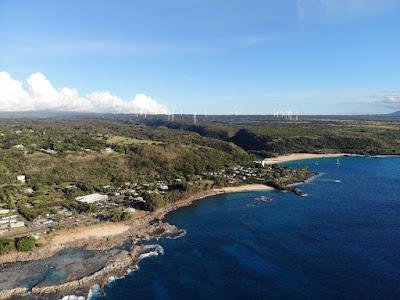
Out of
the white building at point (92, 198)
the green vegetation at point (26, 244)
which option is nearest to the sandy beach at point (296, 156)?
the white building at point (92, 198)

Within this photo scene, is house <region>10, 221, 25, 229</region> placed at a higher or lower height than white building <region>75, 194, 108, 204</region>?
lower

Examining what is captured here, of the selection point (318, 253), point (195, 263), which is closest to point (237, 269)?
point (195, 263)

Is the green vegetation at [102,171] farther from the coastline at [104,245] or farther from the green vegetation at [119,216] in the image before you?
the coastline at [104,245]

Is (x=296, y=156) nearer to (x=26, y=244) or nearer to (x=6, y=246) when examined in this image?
(x=26, y=244)

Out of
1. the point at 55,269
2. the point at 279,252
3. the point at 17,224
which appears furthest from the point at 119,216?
the point at 279,252

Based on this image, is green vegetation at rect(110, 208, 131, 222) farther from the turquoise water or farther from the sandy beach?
the sandy beach

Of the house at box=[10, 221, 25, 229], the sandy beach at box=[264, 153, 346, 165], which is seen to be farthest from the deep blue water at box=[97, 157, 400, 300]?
the sandy beach at box=[264, 153, 346, 165]
